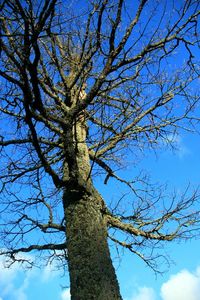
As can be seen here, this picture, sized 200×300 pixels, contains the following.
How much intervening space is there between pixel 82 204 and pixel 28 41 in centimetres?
158

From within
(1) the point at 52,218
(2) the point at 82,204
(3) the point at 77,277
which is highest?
(1) the point at 52,218

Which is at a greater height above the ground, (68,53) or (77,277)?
(68,53)

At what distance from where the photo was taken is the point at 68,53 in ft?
17.1

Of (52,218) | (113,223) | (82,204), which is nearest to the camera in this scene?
(82,204)

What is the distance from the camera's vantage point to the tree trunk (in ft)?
10.1

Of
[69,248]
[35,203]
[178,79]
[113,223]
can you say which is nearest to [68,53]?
[178,79]

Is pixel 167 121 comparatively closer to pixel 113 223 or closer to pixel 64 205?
pixel 113 223

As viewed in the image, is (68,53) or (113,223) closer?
(113,223)

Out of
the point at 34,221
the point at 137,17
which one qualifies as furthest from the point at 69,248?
the point at 137,17

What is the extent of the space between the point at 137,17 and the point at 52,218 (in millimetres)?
2504

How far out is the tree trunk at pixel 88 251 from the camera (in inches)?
121

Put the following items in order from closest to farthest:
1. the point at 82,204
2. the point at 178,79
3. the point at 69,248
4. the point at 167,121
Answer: the point at 69,248 → the point at 82,204 → the point at 178,79 → the point at 167,121

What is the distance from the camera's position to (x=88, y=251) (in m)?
3.31

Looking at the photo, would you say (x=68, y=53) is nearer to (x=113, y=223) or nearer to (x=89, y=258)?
(x=113, y=223)
